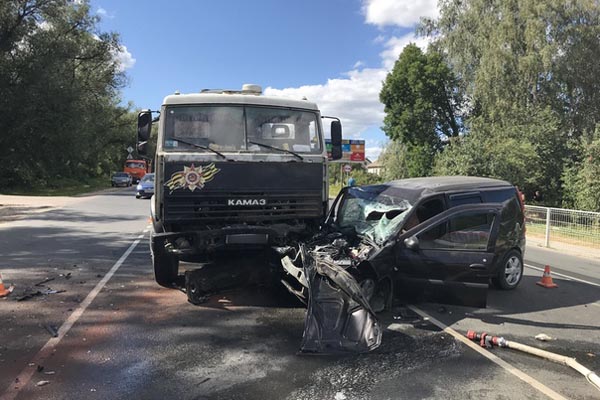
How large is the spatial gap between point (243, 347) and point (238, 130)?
3056 mm

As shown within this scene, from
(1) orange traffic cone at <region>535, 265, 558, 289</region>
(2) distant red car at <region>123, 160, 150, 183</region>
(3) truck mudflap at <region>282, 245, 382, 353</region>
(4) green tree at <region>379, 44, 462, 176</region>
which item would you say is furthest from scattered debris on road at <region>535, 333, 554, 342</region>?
(2) distant red car at <region>123, 160, 150, 183</region>

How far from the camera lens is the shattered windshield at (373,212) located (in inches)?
258

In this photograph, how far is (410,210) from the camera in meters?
6.54

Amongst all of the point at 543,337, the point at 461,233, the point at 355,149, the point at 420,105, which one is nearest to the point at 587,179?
the point at 420,105

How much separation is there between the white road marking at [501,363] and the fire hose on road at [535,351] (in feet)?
0.35

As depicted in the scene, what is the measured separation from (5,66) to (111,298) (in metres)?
29.5

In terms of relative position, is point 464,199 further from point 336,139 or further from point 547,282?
point 547,282

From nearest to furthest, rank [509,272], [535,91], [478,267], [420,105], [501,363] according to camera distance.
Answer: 1. [501,363]
2. [478,267]
3. [509,272]
4. [535,91]
5. [420,105]

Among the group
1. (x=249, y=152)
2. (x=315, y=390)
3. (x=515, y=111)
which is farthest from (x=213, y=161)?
(x=515, y=111)

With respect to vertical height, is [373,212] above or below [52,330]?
above

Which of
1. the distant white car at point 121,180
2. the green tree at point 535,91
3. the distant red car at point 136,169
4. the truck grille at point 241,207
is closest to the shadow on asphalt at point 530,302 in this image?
the truck grille at point 241,207

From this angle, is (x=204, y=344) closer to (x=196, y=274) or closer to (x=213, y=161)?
(x=196, y=274)

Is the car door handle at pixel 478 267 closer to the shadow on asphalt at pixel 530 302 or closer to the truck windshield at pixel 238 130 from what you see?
the shadow on asphalt at pixel 530 302

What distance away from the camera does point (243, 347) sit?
5.03 meters
